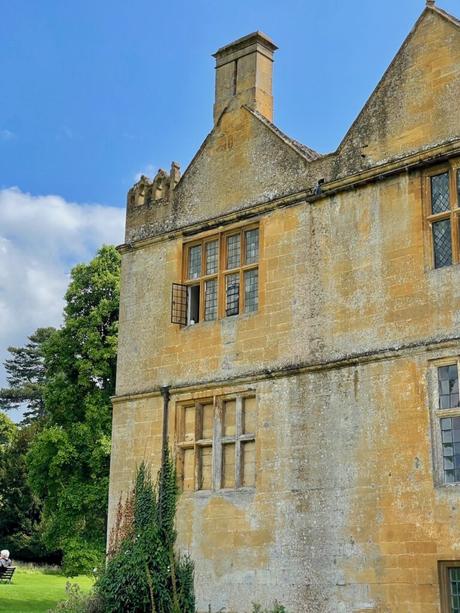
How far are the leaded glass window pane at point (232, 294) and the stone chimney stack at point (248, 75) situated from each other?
11.0 feet

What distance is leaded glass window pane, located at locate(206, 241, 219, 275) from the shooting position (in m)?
16.5

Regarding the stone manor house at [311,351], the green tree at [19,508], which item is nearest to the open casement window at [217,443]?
the stone manor house at [311,351]

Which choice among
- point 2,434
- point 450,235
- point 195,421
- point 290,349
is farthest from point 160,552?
point 2,434

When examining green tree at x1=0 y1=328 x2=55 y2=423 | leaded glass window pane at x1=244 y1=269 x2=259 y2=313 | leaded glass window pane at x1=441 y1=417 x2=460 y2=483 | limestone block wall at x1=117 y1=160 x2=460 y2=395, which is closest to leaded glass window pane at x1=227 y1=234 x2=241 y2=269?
leaded glass window pane at x1=244 y1=269 x2=259 y2=313

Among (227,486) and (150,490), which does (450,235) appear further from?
(150,490)

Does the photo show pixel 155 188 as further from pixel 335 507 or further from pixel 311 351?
pixel 335 507

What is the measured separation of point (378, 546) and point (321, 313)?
12.4 ft

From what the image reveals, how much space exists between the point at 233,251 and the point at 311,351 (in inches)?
115

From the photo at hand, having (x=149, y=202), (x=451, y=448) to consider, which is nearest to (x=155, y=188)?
(x=149, y=202)

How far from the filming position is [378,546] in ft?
41.7

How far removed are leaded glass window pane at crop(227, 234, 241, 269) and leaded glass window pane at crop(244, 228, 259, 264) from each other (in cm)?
19

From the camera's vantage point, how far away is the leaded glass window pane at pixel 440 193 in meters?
13.4

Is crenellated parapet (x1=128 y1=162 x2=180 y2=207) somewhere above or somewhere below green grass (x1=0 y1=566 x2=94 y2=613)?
above

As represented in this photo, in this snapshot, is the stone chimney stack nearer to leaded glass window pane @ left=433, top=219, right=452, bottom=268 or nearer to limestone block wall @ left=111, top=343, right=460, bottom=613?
leaded glass window pane @ left=433, top=219, right=452, bottom=268
